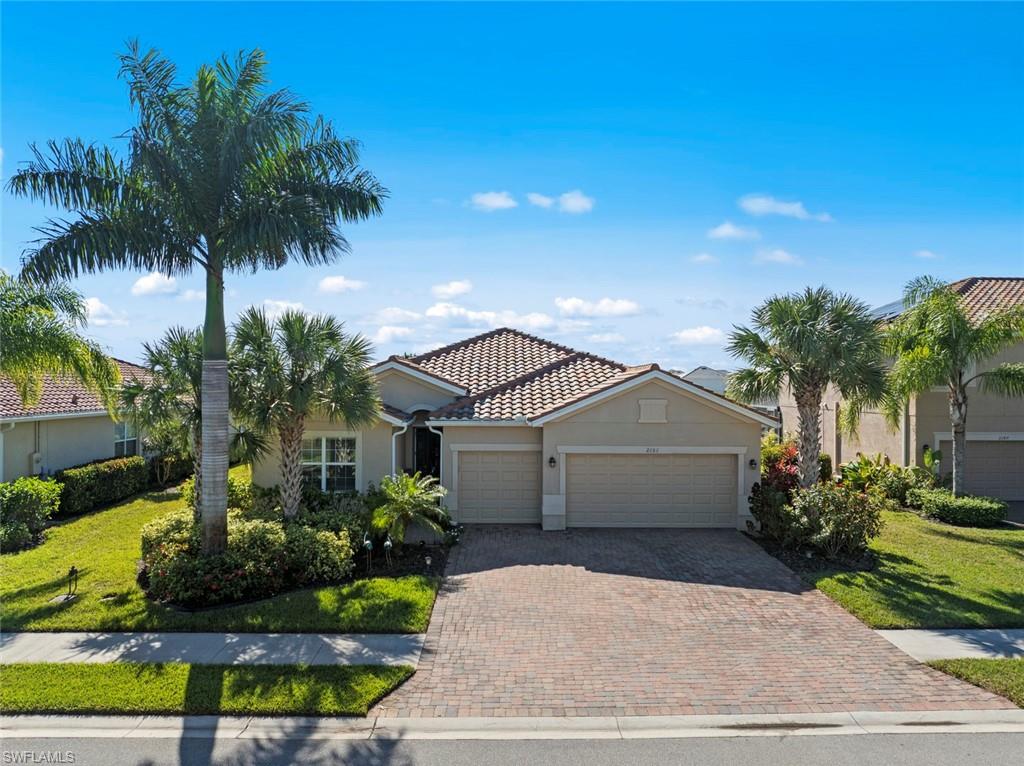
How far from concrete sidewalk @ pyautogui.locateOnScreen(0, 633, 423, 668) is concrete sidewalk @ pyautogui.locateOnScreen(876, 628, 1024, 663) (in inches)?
286

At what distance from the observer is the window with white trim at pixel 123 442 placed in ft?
77.7

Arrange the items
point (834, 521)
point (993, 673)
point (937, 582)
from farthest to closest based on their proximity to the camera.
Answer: point (834, 521), point (937, 582), point (993, 673)

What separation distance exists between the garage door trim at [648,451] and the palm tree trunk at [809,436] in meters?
1.63

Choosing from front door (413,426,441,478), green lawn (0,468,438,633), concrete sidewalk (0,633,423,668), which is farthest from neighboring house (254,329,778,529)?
concrete sidewalk (0,633,423,668)

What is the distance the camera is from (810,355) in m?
15.2

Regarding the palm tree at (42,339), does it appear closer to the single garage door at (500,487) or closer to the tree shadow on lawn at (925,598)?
the single garage door at (500,487)

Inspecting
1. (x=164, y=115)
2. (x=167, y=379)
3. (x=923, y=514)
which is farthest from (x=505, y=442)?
(x=923, y=514)

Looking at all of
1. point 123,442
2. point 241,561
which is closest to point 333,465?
point 241,561

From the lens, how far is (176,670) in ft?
27.9

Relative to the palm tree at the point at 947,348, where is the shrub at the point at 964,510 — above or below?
below

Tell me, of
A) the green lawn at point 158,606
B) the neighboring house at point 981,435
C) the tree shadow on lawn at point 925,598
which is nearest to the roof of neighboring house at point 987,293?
the neighboring house at point 981,435

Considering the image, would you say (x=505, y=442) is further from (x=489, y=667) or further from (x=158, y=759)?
(x=158, y=759)

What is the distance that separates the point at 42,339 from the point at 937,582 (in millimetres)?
18962

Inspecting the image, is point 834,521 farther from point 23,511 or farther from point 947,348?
point 23,511
